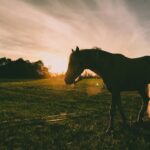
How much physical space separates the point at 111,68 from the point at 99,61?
0.52 m

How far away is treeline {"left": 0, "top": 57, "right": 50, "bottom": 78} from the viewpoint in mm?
87500

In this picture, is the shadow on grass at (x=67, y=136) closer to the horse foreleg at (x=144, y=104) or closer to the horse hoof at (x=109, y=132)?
the horse hoof at (x=109, y=132)

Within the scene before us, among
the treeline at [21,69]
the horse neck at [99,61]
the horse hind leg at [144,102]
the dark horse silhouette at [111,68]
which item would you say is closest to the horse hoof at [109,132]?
the dark horse silhouette at [111,68]

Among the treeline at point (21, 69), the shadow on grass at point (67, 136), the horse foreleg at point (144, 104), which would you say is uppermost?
the treeline at point (21, 69)

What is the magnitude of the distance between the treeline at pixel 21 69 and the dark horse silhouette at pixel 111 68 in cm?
8022

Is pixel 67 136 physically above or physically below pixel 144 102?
below

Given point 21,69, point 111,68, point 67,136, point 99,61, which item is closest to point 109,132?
point 67,136

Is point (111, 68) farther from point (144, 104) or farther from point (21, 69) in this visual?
point (21, 69)

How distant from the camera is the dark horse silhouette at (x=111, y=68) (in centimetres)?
910

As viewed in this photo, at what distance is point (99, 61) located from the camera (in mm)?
9156

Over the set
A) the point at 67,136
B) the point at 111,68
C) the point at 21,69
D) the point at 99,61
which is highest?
the point at 21,69

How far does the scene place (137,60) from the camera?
978cm

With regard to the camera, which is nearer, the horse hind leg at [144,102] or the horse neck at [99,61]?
the horse neck at [99,61]

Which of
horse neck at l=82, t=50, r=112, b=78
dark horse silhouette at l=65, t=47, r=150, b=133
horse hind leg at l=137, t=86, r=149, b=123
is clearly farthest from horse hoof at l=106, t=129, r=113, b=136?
horse hind leg at l=137, t=86, r=149, b=123
